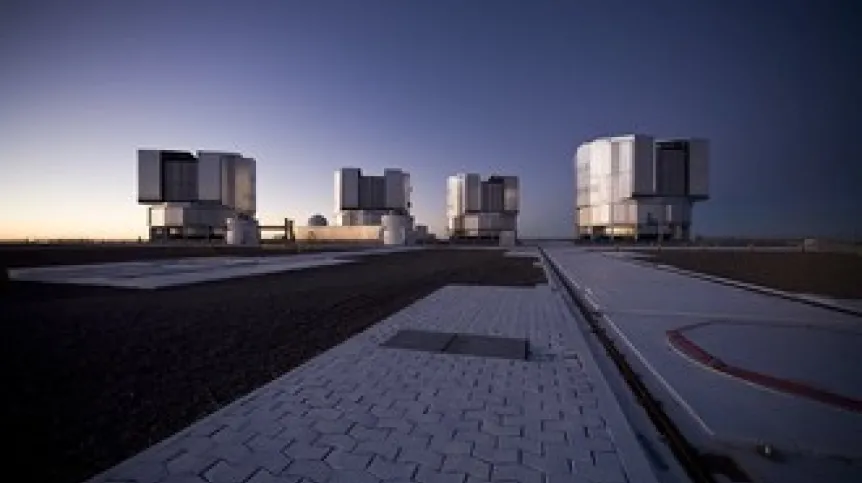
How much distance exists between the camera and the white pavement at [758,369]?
8.87ft

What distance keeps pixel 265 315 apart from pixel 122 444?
4.56 m

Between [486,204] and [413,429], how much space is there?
66208 mm

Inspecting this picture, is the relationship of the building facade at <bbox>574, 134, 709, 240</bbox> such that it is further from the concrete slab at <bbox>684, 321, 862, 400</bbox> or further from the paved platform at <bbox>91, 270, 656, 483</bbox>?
the paved platform at <bbox>91, 270, 656, 483</bbox>

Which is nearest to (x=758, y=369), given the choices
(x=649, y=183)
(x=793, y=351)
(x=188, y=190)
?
(x=793, y=351)

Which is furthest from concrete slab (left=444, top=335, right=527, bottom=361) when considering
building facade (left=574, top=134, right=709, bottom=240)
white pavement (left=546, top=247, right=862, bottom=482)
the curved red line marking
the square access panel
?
building facade (left=574, top=134, right=709, bottom=240)

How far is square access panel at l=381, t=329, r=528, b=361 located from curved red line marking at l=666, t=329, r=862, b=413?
6.50ft

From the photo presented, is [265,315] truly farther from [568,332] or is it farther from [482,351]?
[568,332]

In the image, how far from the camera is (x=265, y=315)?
725 centimetres

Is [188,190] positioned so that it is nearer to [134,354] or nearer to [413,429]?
[134,354]

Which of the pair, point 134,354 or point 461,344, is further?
point 461,344

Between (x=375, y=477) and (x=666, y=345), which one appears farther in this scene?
(x=666, y=345)

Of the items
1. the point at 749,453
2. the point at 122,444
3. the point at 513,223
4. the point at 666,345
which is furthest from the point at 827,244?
the point at 122,444

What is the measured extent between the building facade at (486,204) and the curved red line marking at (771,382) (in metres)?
63.1

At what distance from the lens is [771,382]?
3842 mm
